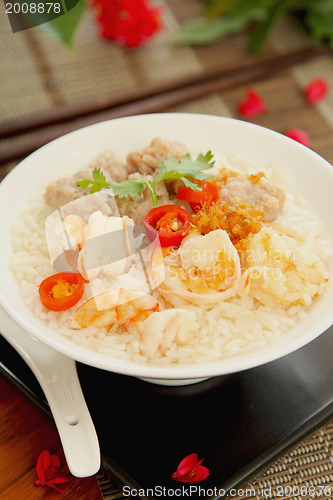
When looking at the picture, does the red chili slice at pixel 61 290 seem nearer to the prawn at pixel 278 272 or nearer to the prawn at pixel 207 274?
the prawn at pixel 207 274

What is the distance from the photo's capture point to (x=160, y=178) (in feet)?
8.20

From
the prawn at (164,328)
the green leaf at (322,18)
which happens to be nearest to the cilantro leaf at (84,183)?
the prawn at (164,328)

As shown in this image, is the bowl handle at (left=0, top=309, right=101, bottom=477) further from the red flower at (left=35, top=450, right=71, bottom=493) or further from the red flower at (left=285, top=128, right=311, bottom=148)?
the red flower at (left=285, top=128, right=311, bottom=148)

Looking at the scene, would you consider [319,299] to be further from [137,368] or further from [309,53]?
[309,53]

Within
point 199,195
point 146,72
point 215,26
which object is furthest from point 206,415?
point 215,26

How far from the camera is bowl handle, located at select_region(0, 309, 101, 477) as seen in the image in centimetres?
208

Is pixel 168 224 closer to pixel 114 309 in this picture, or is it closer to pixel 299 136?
pixel 114 309

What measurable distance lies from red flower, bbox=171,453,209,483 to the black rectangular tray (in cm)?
2

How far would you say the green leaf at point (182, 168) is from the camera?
98.9 inches

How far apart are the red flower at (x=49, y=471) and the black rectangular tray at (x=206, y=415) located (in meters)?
0.19

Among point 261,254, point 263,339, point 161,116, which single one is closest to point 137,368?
point 263,339

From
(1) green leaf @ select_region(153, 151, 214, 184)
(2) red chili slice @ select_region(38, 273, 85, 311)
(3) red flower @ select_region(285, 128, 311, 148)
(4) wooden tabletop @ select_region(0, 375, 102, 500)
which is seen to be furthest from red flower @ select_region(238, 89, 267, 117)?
(4) wooden tabletop @ select_region(0, 375, 102, 500)

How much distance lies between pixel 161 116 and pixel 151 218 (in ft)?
2.65

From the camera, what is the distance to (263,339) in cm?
215
